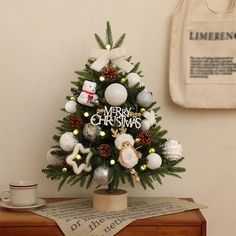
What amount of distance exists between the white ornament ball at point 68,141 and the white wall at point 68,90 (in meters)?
0.31

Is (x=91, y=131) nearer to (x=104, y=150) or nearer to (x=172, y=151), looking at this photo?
(x=104, y=150)

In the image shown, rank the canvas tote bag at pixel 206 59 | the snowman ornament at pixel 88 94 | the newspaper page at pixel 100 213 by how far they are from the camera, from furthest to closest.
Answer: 1. the canvas tote bag at pixel 206 59
2. the snowman ornament at pixel 88 94
3. the newspaper page at pixel 100 213

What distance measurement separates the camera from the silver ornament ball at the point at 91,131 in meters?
1.36

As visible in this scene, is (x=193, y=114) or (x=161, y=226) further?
(x=193, y=114)

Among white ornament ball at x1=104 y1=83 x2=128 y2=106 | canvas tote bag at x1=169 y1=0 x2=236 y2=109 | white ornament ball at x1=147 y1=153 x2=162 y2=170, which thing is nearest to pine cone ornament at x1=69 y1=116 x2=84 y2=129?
white ornament ball at x1=104 y1=83 x2=128 y2=106

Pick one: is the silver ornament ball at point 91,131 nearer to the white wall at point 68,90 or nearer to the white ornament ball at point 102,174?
the white ornament ball at point 102,174

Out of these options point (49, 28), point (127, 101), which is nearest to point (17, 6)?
point (49, 28)

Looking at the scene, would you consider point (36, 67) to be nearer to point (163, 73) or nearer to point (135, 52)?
point (135, 52)

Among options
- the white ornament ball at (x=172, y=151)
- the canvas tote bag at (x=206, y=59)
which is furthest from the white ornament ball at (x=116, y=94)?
the canvas tote bag at (x=206, y=59)

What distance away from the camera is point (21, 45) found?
1652mm

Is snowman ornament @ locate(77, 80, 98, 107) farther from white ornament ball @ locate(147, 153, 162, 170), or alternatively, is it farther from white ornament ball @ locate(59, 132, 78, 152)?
white ornament ball @ locate(147, 153, 162, 170)

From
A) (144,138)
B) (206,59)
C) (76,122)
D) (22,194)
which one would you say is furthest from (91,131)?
(206,59)

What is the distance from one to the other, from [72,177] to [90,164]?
9cm

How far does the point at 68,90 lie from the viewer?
1.66 m
